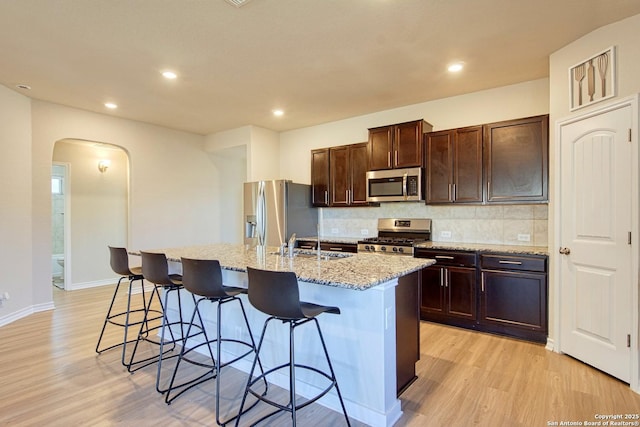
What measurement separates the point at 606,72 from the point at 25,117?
6.11 metres

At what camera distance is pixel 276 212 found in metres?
5.03

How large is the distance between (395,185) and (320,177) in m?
1.36

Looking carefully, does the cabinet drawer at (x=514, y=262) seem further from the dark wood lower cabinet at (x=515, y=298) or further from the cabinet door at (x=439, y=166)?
the cabinet door at (x=439, y=166)

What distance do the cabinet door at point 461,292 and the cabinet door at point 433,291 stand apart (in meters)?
0.07

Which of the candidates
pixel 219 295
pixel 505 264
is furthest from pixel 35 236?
pixel 505 264

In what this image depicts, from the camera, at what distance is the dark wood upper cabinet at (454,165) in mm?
3754

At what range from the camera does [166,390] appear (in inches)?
94.4

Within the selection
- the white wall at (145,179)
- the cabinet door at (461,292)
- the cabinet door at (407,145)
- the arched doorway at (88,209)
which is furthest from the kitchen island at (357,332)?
the arched doorway at (88,209)

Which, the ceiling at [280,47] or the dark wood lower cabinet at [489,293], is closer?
the ceiling at [280,47]

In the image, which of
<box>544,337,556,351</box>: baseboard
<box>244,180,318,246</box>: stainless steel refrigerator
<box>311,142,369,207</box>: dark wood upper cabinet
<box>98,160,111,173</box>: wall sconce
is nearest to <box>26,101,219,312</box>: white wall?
<box>98,160,111,173</box>: wall sconce

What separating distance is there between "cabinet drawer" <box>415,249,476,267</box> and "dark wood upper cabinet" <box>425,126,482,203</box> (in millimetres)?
646

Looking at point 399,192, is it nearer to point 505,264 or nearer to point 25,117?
point 505,264

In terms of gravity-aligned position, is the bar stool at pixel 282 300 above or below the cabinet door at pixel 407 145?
below

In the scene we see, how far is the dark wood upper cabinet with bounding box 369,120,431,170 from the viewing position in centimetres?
413
